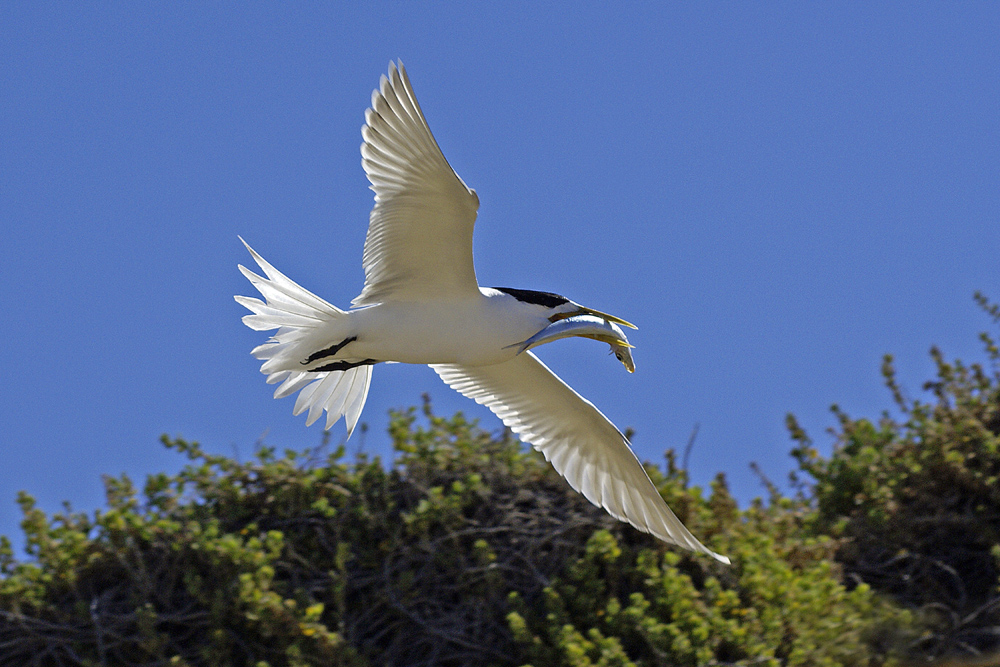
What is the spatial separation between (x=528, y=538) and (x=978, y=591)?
281 cm

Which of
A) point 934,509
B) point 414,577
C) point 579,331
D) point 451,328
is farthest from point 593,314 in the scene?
point 934,509

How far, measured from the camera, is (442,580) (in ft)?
18.8

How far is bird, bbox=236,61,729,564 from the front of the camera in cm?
466

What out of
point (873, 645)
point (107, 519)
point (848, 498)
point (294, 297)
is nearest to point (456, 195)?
point (294, 297)

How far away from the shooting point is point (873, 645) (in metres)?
5.74

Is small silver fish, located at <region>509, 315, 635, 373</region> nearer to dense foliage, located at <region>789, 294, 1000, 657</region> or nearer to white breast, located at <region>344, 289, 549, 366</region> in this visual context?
white breast, located at <region>344, 289, 549, 366</region>

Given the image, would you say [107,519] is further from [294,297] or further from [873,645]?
[873,645]

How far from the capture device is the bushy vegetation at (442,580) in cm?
537

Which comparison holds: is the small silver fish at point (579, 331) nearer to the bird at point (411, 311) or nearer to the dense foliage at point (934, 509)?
the bird at point (411, 311)

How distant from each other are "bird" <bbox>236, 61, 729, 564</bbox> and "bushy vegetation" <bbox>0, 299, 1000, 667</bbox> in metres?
0.31

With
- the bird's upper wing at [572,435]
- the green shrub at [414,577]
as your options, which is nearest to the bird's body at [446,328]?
the bird's upper wing at [572,435]

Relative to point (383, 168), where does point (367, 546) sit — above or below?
below

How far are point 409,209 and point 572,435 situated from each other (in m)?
1.93

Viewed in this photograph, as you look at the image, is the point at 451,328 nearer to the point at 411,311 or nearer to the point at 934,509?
the point at 411,311
